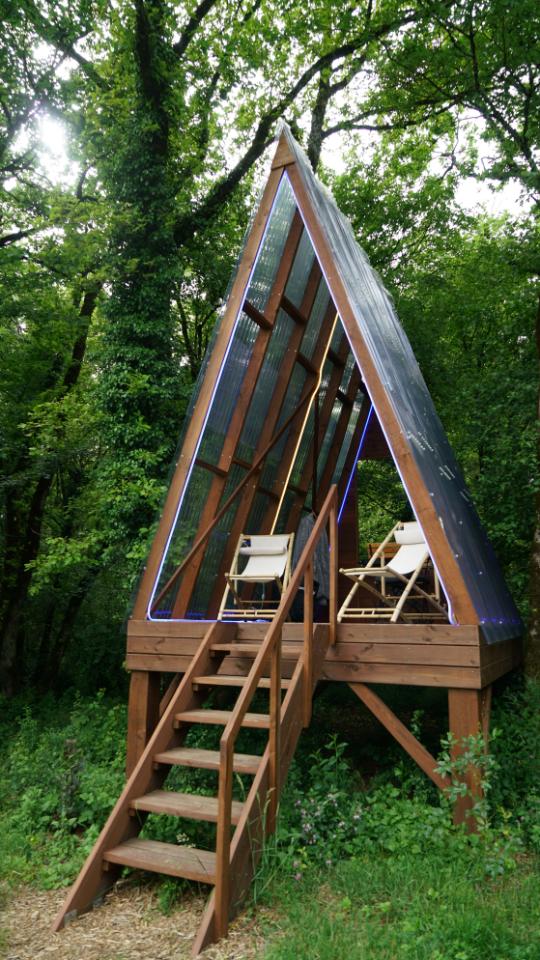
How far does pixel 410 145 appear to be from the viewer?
41.4ft

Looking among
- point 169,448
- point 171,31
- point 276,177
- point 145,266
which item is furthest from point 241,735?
point 171,31

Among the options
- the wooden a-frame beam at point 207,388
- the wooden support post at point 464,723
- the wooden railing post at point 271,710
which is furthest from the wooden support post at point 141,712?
the wooden support post at point 464,723

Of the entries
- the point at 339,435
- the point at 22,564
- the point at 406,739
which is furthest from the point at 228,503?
the point at 22,564

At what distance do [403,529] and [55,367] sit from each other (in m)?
6.36

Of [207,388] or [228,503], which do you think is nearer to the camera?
[207,388]

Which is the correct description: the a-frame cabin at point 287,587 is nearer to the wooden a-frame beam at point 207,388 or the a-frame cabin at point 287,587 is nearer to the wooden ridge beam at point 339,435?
the wooden a-frame beam at point 207,388

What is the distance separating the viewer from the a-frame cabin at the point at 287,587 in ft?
11.9

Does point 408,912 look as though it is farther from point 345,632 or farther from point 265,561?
point 265,561

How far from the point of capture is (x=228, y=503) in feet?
19.9

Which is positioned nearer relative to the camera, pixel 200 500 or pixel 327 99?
pixel 200 500

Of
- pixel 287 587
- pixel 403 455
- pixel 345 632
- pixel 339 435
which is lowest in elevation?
pixel 345 632

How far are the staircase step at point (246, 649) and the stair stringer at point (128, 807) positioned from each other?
7 centimetres

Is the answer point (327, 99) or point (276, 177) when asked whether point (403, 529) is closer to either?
point (276, 177)

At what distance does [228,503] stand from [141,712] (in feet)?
6.27
